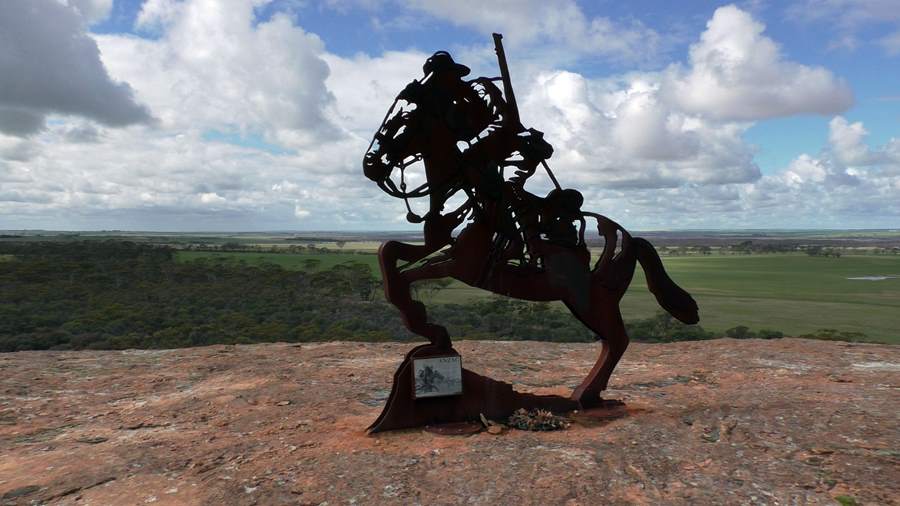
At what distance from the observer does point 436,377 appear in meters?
7.10

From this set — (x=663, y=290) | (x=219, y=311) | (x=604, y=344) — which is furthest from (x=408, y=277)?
(x=219, y=311)

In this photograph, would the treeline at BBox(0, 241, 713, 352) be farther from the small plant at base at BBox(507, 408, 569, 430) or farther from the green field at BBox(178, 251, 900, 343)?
the small plant at base at BBox(507, 408, 569, 430)

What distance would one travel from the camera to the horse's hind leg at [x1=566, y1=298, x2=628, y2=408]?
7.86 m

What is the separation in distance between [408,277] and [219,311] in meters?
25.0

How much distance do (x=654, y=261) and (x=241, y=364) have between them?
8473 millimetres

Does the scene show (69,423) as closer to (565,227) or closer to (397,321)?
(565,227)

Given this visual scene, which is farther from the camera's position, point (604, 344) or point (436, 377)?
point (604, 344)

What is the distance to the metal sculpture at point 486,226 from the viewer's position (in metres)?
6.97

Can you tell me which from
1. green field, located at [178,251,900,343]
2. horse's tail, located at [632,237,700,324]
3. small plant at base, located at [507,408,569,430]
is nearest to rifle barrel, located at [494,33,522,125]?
horse's tail, located at [632,237,700,324]

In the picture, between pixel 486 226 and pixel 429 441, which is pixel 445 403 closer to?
pixel 429 441

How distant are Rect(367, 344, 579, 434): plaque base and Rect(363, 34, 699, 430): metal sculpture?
0.02 m

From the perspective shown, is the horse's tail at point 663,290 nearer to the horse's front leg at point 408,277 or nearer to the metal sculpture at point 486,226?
the metal sculpture at point 486,226

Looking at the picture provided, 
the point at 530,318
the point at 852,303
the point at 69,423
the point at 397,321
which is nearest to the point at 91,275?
the point at 397,321

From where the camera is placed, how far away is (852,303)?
33.2 meters
